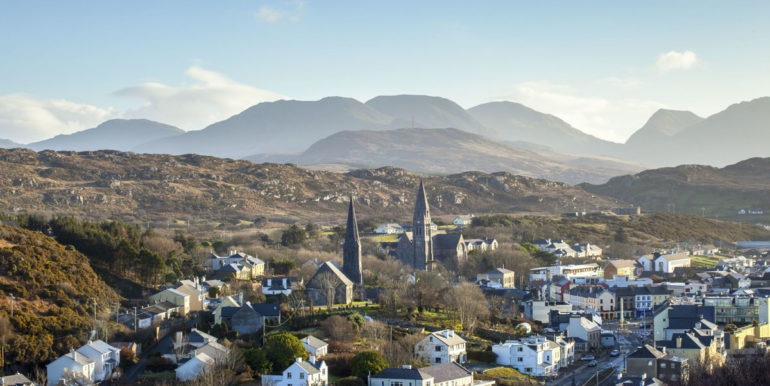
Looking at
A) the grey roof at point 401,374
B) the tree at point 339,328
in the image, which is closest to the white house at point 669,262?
the tree at point 339,328

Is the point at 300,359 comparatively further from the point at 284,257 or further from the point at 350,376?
the point at 284,257

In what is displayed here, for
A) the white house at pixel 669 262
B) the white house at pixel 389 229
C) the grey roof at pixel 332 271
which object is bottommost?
the white house at pixel 669 262

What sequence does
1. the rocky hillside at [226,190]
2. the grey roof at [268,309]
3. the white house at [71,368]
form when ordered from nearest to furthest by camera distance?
the white house at [71,368] < the grey roof at [268,309] < the rocky hillside at [226,190]

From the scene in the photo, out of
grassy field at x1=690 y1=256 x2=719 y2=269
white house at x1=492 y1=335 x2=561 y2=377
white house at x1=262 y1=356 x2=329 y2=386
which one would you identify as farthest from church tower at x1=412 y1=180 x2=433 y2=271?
white house at x1=262 y1=356 x2=329 y2=386

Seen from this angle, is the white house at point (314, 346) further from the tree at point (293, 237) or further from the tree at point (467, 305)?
the tree at point (293, 237)

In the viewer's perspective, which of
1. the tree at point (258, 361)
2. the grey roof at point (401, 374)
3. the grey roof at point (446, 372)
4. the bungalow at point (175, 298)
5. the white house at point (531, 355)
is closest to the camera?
the grey roof at point (401, 374)

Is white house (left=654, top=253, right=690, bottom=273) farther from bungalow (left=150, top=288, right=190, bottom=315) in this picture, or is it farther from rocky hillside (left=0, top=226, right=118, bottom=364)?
rocky hillside (left=0, top=226, right=118, bottom=364)

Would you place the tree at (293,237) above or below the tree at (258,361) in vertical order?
above
